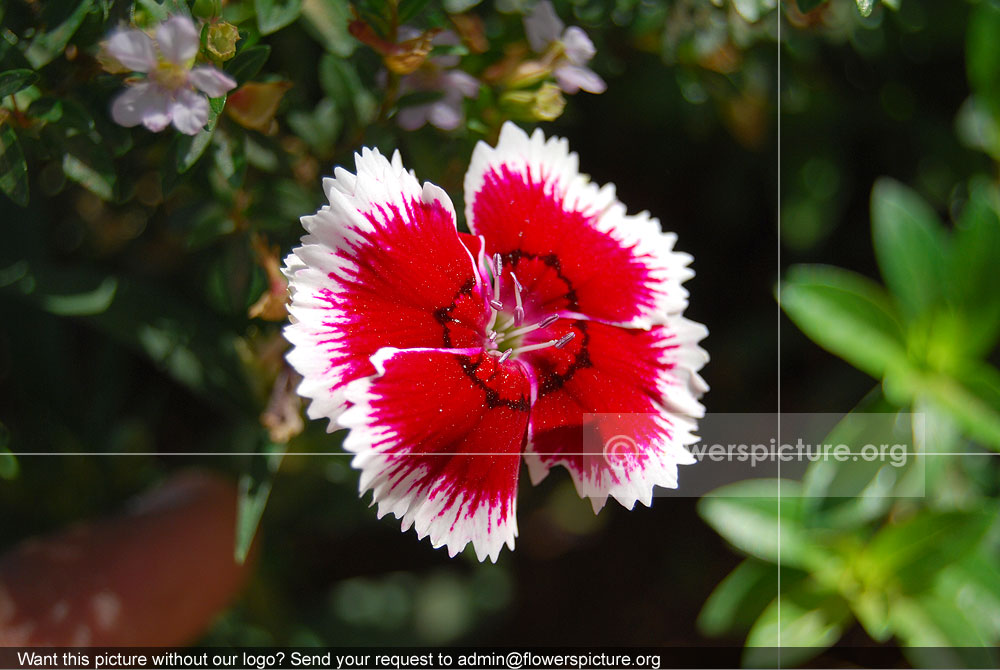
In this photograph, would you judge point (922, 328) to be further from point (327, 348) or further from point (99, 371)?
point (99, 371)

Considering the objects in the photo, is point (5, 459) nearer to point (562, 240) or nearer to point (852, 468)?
point (562, 240)

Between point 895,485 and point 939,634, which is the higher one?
point 895,485

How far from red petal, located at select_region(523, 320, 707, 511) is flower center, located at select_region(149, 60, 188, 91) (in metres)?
0.50

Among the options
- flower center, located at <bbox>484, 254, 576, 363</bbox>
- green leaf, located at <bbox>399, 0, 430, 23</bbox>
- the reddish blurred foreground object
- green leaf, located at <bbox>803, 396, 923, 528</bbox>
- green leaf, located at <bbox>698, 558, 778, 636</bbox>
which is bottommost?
the reddish blurred foreground object

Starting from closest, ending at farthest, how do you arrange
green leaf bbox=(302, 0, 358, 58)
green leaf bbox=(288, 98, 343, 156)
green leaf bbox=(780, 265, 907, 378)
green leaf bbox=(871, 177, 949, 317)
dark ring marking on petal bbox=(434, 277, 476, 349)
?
dark ring marking on petal bbox=(434, 277, 476, 349) → green leaf bbox=(302, 0, 358, 58) → green leaf bbox=(288, 98, 343, 156) → green leaf bbox=(780, 265, 907, 378) → green leaf bbox=(871, 177, 949, 317)

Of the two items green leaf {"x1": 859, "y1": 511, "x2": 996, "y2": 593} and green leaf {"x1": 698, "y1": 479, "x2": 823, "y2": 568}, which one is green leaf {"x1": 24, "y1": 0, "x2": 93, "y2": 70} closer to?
green leaf {"x1": 698, "y1": 479, "x2": 823, "y2": 568}

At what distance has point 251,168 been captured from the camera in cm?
116

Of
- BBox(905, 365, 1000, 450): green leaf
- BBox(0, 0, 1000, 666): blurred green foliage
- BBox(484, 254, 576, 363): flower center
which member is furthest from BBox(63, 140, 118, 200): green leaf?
BBox(905, 365, 1000, 450): green leaf

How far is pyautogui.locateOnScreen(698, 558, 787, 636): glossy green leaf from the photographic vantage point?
4.56 ft

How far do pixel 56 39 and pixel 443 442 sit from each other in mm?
615

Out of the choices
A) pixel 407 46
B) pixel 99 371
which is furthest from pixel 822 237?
pixel 99 371

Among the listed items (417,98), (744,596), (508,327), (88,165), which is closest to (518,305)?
(508,327)

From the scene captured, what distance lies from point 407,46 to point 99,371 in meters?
0.89

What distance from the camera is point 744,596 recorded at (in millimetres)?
1398
